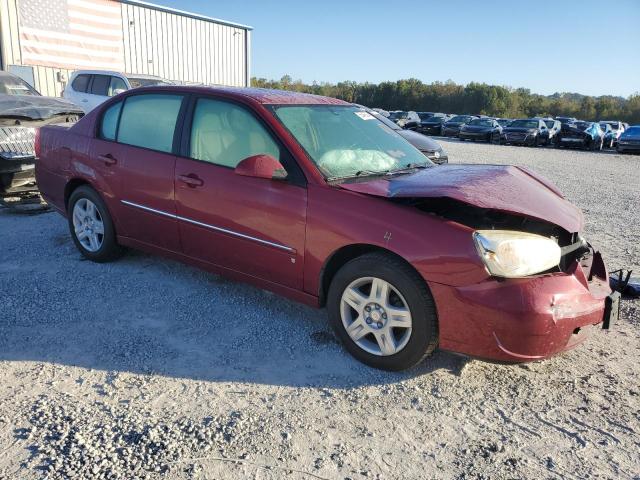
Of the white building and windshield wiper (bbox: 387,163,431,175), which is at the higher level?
the white building

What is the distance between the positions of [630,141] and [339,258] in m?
26.3

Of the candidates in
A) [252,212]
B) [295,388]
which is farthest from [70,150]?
[295,388]

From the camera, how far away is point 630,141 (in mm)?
24781

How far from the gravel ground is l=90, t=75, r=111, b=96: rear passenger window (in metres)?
9.81

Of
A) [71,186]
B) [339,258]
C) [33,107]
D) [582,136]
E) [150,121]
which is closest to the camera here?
[339,258]

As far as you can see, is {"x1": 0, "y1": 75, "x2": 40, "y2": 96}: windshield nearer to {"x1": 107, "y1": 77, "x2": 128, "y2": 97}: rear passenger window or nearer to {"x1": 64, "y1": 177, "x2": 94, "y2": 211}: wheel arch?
{"x1": 64, "y1": 177, "x2": 94, "y2": 211}: wheel arch

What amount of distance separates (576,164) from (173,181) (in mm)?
17577

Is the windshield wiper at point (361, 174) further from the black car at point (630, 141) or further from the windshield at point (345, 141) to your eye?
the black car at point (630, 141)

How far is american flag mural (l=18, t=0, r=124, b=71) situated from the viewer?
17.9 meters

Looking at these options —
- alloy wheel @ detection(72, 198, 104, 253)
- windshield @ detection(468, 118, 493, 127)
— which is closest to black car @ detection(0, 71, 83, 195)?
alloy wheel @ detection(72, 198, 104, 253)

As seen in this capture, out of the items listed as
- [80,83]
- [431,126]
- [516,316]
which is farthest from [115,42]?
[516,316]

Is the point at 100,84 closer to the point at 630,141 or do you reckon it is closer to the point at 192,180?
the point at 192,180

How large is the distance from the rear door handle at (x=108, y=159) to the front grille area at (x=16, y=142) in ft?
8.70

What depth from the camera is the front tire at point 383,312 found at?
2965mm
